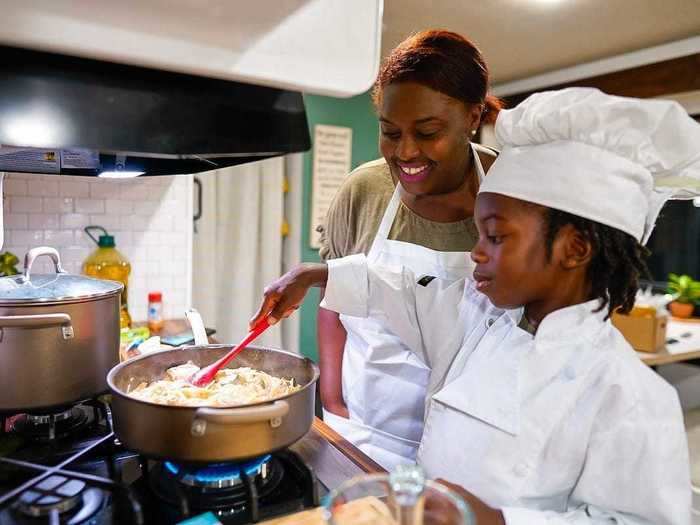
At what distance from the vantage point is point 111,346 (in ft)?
2.93

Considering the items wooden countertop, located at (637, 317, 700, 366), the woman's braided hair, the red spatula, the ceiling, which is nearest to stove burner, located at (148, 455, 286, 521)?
the red spatula

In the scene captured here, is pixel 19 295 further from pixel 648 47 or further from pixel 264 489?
pixel 648 47

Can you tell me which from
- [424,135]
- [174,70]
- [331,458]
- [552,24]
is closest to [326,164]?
[552,24]

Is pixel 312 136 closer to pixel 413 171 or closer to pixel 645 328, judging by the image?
pixel 645 328

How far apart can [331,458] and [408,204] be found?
0.62 metres

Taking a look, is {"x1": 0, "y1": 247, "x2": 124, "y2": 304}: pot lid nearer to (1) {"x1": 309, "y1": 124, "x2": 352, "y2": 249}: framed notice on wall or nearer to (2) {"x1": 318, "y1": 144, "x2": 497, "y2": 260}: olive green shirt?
(2) {"x1": 318, "y1": 144, "x2": 497, "y2": 260}: olive green shirt

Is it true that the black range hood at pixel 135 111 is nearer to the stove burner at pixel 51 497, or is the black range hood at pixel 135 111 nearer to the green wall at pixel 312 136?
the stove burner at pixel 51 497

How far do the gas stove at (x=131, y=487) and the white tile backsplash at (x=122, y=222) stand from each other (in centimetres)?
118

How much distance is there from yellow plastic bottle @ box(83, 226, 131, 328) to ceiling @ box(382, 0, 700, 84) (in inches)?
64.9

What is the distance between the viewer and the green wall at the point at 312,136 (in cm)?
350

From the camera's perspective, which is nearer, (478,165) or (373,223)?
(478,165)

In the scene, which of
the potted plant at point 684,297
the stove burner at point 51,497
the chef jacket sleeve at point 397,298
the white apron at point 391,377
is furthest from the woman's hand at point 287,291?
the potted plant at point 684,297

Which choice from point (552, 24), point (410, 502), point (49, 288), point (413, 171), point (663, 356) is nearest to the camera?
point (410, 502)

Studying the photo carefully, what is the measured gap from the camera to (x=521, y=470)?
0.73m
